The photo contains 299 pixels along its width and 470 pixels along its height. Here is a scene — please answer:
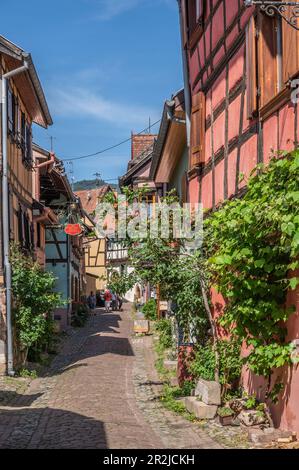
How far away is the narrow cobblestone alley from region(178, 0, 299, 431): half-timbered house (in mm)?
1488

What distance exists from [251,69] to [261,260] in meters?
2.80

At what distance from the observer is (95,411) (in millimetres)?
10828

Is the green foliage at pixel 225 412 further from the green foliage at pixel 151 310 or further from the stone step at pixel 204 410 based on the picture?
the green foliage at pixel 151 310

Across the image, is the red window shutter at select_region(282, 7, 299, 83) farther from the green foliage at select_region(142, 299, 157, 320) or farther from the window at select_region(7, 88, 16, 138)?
the green foliage at select_region(142, 299, 157, 320)

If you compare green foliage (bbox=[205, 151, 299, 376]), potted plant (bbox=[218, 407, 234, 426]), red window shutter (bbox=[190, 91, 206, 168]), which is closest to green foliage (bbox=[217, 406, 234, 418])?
potted plant (bbox=[218, 407, 234, 426])

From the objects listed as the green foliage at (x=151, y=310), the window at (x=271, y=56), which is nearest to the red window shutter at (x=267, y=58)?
the window at (x=271, y=56)

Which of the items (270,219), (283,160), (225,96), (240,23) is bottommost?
(270,219)

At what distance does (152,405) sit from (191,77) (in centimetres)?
646

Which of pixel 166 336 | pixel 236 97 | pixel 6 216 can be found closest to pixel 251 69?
pixel 236 97

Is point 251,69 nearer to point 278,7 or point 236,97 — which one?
point 236,97

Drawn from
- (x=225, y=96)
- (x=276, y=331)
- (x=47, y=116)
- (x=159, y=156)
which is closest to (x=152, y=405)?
(x=276, y=331)

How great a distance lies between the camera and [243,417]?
8.73m

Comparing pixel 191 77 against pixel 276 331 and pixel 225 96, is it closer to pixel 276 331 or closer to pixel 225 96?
pixel 225 96

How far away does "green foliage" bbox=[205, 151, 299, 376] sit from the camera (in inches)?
289
